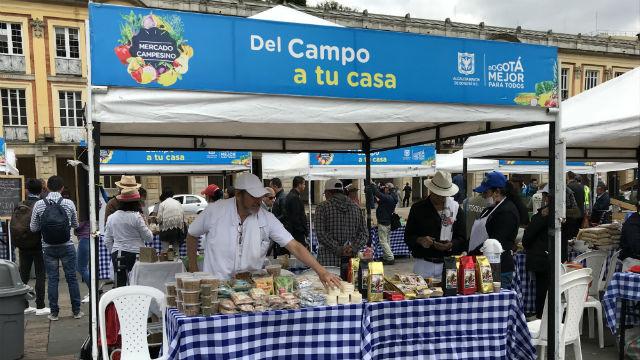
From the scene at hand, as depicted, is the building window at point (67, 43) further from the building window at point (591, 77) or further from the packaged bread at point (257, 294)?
the building window at point (591, 77)

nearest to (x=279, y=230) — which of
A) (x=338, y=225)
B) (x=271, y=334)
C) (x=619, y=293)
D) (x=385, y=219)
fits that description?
(x=271, y=334)

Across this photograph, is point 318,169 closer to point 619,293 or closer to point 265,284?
point 619,293

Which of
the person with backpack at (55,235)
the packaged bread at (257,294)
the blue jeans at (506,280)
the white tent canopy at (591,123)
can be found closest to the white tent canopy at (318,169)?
the white tent canopy at (591,123)

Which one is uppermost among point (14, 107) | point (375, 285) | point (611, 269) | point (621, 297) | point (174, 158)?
point (14, 107)

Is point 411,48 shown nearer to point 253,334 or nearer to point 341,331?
point 341,331

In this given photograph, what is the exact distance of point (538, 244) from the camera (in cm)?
471

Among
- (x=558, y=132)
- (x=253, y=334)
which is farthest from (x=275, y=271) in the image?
(x=558, y=132)

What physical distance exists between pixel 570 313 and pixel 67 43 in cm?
2690

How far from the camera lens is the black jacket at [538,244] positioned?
4.63 metres

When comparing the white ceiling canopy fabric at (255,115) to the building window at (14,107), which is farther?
the building window at (14,107)

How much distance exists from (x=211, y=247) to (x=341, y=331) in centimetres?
116

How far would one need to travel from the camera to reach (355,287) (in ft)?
10.9

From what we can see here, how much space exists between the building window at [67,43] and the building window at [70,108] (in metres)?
1.99

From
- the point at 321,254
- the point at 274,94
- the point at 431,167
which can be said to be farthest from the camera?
the point at 431,167
